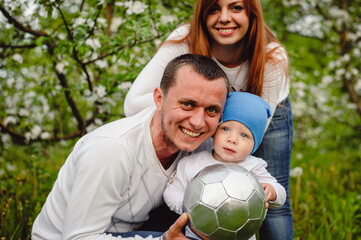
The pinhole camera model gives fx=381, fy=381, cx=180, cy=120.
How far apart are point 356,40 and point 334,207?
164 inches

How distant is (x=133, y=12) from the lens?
347 cm

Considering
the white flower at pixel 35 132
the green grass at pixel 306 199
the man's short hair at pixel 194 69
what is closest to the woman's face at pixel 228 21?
the man's short hair at pixel 194 69

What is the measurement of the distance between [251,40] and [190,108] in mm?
976

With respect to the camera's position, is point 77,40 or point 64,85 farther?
point 64,85

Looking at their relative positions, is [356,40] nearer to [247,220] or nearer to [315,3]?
[315,3]

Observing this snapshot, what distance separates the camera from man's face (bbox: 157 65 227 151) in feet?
7.68

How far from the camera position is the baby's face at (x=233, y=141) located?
8.24 ft

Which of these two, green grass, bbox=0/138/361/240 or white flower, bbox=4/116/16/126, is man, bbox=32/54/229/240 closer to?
green grass, bbox=0/138/361/240

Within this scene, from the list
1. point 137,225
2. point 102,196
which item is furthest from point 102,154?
point 137,225

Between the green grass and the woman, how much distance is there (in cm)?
84

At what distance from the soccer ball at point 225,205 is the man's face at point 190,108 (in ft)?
0.99

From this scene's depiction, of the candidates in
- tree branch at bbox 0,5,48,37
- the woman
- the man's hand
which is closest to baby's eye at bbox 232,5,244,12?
the woman

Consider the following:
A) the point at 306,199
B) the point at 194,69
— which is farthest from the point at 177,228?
the point at 306,199

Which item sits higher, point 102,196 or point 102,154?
point 102,154
